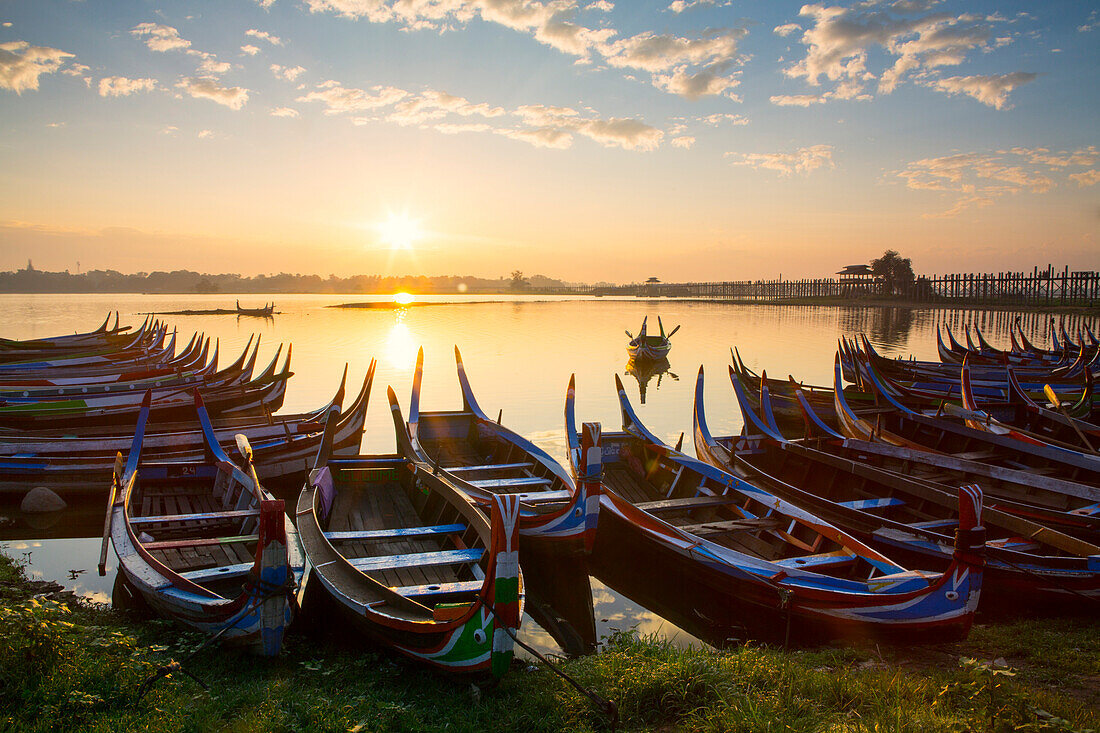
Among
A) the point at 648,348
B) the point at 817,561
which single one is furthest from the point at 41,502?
the point at 648,348

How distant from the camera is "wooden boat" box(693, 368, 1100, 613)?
244 inches

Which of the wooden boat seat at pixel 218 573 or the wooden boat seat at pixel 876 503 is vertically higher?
the wooden boat seat at pixel 876 503

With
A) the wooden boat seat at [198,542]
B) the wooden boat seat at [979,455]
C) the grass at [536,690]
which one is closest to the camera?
the grass at [536,690]

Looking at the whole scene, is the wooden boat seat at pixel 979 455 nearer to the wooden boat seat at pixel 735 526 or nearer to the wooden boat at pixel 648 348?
the wooden boat seat at pixel 735 526

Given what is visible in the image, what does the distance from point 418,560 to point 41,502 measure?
7.64 meters

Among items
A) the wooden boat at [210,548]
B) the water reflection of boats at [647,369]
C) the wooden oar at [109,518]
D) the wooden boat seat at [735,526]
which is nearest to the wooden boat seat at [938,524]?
the wooden boat seat at [735,526]

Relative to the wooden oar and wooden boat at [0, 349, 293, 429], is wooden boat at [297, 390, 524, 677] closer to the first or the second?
the wooden oar

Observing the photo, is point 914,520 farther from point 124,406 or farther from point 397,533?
point 124,406

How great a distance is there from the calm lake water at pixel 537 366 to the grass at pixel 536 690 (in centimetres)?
205

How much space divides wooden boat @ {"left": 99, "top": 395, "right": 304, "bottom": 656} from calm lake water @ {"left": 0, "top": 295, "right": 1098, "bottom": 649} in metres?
1.21

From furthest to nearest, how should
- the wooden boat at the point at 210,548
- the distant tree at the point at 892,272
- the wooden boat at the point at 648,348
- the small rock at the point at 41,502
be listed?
the distant tree at the point at 892,272 < the wooden boat at the point at 648,348 < the small rock at the point at 41,502 < the wooden boat at the point at 210,548

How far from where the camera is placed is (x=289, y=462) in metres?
11.2

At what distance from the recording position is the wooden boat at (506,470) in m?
7.34

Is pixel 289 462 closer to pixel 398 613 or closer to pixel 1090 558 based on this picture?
pixel 398 613
